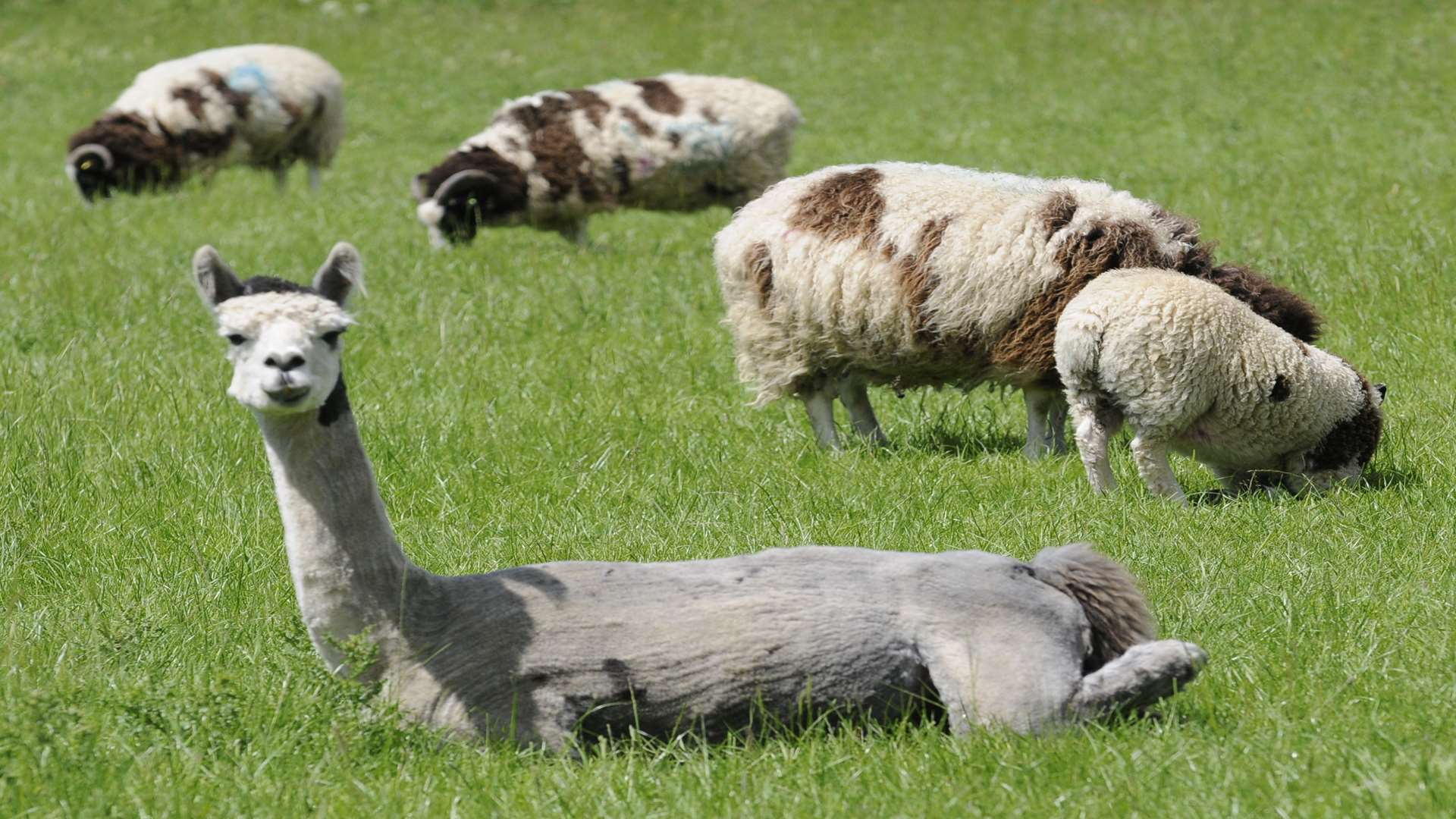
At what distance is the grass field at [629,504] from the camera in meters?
3.88

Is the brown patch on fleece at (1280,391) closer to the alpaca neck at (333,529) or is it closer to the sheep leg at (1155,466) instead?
the sheep leg at (1155,466)

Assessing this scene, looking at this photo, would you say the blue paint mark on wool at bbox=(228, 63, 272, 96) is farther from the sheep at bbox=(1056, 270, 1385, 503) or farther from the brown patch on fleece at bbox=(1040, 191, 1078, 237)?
the sheep at bbox=(1056, 270, 1385, 503)

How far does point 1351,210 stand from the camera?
39.7ft

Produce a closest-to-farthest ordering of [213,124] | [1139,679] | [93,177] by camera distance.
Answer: [1139,679], [93,177], [213,124]

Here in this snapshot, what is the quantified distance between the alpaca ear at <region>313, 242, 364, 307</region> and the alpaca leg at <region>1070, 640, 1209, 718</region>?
2.03m

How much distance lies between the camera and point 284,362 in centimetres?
378

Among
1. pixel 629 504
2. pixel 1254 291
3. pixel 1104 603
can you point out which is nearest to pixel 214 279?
pixel 1104 603

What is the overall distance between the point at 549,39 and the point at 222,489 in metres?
23.5

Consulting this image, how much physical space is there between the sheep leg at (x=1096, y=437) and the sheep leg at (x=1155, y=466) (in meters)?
0.12

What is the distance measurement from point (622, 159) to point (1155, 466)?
7.64m

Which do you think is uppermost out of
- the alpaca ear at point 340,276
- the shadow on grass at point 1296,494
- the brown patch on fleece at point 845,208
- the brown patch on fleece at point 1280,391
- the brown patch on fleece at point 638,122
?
the alpaca ear at point 340,276

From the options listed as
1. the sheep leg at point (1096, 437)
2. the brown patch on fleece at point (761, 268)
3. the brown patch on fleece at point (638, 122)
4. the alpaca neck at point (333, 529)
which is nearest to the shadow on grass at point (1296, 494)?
the sheep leg at point (1096, 437)

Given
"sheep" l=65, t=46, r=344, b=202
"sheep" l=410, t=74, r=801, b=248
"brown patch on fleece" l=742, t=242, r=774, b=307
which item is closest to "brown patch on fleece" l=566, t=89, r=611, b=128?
"sheep" l=410, t=74, r=801, b=248

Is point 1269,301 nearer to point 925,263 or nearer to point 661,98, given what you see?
point 925,263
